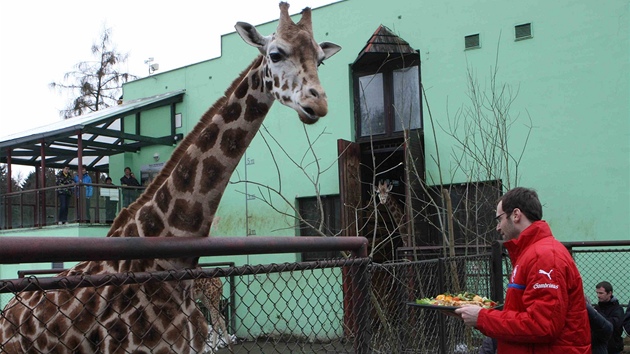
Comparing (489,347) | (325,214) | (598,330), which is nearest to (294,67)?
(489,347)

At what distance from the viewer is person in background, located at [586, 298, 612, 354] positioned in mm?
4109

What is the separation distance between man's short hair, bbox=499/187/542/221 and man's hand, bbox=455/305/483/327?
55cm

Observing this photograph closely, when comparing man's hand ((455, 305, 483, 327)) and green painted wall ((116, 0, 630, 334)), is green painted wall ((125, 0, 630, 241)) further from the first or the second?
man's hand ((455, 305, 483, 327))

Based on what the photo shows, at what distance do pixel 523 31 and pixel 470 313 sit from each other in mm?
9520

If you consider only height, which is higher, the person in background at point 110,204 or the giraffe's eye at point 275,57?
the giraffe's eye at point 275,57

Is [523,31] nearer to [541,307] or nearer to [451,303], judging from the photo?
[451,303]

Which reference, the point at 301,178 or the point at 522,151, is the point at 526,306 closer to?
the point at 522,151

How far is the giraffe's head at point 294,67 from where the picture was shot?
3.64m

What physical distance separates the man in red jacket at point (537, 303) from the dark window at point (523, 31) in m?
9.08

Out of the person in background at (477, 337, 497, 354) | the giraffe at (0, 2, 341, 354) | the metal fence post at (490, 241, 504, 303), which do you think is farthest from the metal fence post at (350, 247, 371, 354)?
the metal fence post at (490, 241, 504, 303)

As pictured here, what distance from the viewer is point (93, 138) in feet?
56.9

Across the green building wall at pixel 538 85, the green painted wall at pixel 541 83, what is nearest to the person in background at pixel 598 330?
the green building wall at pixel 538 85

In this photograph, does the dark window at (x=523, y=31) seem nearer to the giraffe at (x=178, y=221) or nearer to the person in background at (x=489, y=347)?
the person in background at (x=489, y=347)

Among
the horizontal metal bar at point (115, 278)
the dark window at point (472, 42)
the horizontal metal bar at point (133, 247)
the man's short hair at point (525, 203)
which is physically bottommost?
the horizontal metal bar at point (115, 278)
